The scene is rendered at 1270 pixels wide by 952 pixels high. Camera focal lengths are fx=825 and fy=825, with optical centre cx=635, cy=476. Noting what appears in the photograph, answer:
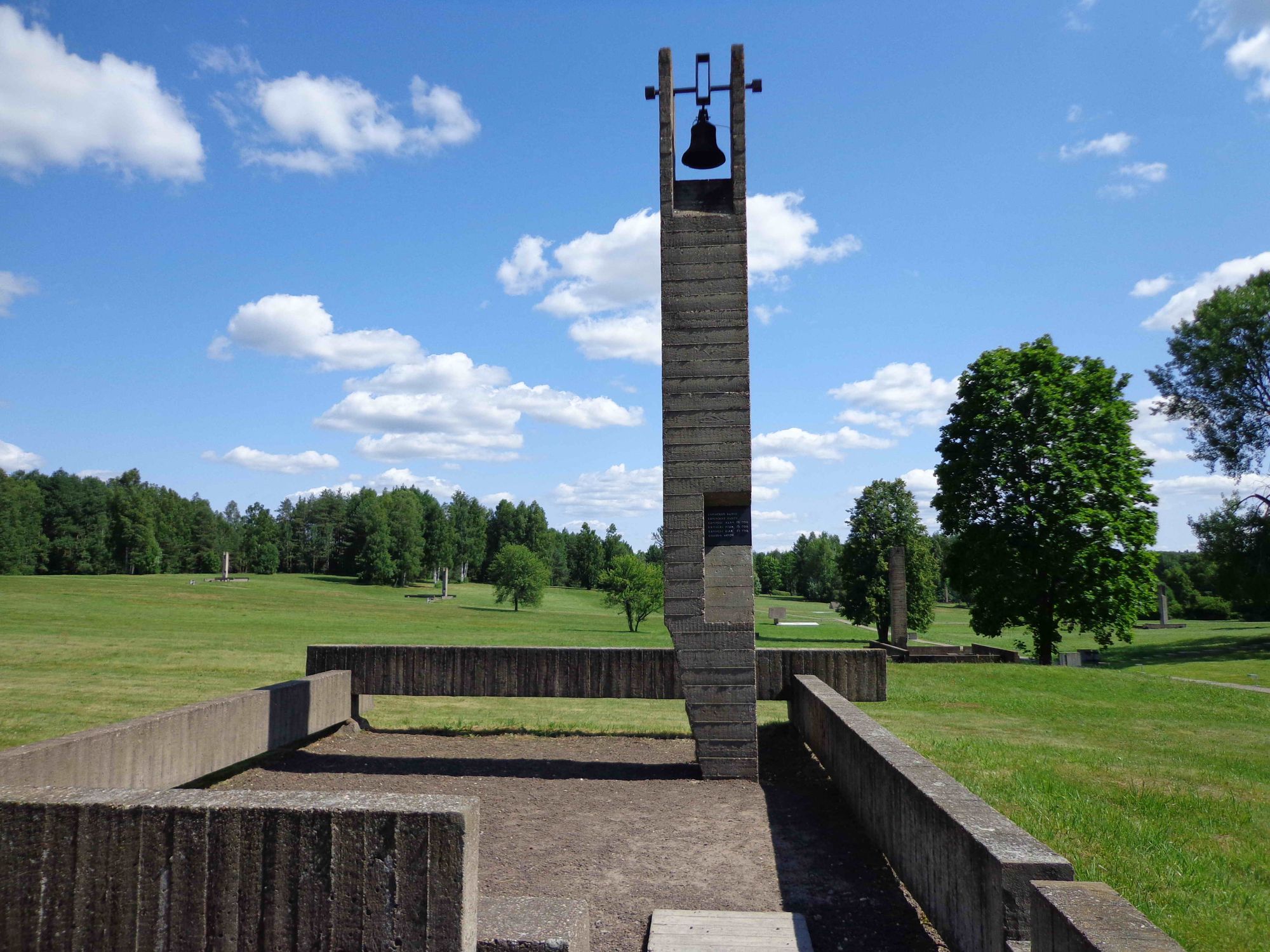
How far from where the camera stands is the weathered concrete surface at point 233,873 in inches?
103

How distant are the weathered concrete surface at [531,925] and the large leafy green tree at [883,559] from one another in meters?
36.1

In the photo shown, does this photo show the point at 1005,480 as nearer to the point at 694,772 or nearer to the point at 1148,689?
the point at 1148,689

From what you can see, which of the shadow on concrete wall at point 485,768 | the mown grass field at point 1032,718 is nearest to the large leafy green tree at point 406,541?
the mown grass field at point 1032,718

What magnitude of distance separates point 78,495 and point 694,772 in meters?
103

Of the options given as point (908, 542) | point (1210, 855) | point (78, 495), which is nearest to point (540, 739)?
point (1210, 855)

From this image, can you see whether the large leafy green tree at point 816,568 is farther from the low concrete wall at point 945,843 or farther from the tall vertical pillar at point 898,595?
the low concrete wall at point 945,843

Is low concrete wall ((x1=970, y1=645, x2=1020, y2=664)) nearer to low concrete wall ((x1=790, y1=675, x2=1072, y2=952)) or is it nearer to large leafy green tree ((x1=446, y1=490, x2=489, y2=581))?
low concrete wall ((x1=790, y1=675, x2=1072, y2=952))

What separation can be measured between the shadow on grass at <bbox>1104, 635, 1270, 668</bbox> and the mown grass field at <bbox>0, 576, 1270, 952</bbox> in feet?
0.69

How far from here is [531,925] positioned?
296 centimetres

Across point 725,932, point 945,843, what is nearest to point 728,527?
point 725,932

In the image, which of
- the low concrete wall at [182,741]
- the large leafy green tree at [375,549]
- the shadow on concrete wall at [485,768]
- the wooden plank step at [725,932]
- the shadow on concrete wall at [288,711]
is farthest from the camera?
the large leafy green tree at [375,549]

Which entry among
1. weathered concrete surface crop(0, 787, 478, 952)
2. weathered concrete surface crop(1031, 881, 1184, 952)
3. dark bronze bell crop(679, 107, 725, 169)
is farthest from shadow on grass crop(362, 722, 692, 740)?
weathered concrete surface crop(0, 787, 478, 952)

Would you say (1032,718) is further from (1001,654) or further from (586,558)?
(586,558)

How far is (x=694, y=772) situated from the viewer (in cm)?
873
